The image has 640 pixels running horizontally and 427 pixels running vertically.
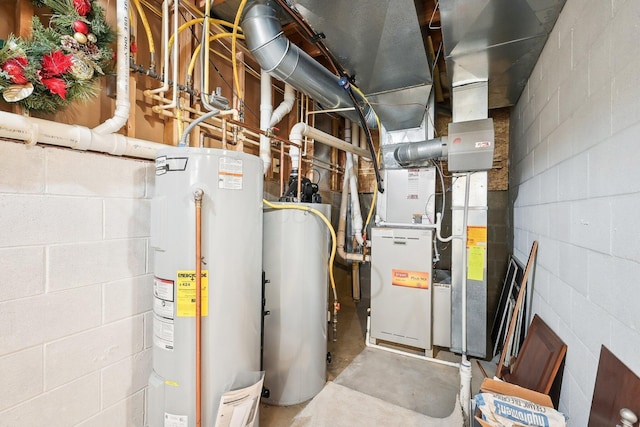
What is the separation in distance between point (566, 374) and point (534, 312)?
60 centimetres

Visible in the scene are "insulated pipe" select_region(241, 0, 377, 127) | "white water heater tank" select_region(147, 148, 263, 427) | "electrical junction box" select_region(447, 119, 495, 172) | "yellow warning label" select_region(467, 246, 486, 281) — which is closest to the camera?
"white water heater tank" select_region(147, 148, 263, 427)

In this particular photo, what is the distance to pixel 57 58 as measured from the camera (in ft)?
3.35

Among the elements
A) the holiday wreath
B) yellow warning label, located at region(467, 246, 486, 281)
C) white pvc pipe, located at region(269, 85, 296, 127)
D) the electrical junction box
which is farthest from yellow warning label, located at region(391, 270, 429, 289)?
the holiday wreath

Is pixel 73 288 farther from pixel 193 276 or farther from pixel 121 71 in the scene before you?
pixel 121 71

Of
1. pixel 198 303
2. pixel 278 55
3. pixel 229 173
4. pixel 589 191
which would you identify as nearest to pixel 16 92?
pixel 229 173

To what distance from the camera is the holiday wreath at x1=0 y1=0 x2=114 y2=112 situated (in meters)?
0.95

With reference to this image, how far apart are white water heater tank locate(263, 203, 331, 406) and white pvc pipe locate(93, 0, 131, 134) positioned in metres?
0.91

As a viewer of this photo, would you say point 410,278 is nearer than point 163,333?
No

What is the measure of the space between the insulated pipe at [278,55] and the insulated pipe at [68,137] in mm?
918

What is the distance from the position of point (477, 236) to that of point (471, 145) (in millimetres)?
815

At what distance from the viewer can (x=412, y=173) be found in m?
2.93

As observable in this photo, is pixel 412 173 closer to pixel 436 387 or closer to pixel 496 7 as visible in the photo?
pixel 496 7

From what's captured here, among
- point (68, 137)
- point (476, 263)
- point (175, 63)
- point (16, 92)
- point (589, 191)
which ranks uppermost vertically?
point (175, 63)

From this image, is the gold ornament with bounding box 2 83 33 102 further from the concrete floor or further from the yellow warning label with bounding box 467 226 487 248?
the yellow warning label with bounding box 467 226 487 248
